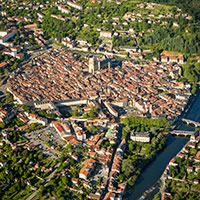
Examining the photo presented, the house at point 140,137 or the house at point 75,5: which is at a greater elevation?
the house at point 75,5

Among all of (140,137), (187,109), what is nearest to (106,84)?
(187,109)

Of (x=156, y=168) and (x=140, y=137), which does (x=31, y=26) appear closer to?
(x=140, y=137)

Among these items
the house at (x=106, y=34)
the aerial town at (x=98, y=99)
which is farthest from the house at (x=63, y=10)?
the house at (x=106, y=34)

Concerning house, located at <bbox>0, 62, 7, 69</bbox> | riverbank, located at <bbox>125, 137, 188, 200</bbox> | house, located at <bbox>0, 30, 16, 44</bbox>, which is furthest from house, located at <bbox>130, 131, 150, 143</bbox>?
house, located at <bbox>0, 30, 16, 44</bbox>

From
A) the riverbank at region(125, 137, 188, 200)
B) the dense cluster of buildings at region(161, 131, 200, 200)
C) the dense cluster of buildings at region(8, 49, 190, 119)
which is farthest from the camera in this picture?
the dense cluster of buildings at region(8, 49, 190, 119)

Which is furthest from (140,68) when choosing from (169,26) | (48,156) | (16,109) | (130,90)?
(48,156)

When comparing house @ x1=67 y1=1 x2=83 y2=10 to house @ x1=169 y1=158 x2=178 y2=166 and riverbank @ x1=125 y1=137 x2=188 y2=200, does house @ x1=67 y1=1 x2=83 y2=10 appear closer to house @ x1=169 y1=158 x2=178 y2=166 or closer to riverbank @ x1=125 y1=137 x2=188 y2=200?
riverbank @ x1=125 y1=137 x2=188 y2=200

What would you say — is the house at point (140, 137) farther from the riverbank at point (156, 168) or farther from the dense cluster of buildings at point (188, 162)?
the dense cluster of buildings at point (188, 162)
